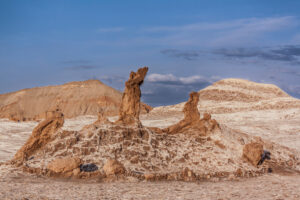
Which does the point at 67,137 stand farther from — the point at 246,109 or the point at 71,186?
the point at 246,109

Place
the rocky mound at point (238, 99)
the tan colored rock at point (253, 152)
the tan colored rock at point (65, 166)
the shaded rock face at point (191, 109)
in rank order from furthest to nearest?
the rocky mound at point (238, 99)
the shaded rock face at point (191, 109)
the tan colored rock at point (253, 152)
the tan colored rock at point (65, 166)

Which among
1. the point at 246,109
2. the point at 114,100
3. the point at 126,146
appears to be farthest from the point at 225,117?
the point at 114,100

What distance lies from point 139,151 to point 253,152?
377 cm

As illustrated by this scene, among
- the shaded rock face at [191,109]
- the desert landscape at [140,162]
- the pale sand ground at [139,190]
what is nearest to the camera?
the pale sand ground at [139,190]

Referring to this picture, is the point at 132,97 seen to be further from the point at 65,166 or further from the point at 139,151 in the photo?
the point at 65,166

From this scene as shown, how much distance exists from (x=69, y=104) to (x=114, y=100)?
6907 millimetres

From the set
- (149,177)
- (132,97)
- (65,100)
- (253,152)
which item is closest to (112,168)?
(149,177)

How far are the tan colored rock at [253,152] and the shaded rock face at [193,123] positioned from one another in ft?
5.09

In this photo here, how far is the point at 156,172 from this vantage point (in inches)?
431

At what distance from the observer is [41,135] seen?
11.9m

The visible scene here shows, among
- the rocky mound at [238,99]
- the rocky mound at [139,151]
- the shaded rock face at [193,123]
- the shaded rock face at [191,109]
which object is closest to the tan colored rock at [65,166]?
the rocky mound at [139,151]

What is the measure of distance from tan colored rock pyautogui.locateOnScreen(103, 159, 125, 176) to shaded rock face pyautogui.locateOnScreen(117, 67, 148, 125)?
2.44 metres

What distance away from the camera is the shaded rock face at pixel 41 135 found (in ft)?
37.9

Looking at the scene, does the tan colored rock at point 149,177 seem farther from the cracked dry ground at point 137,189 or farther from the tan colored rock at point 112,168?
the tan colored rock at point 112,168
